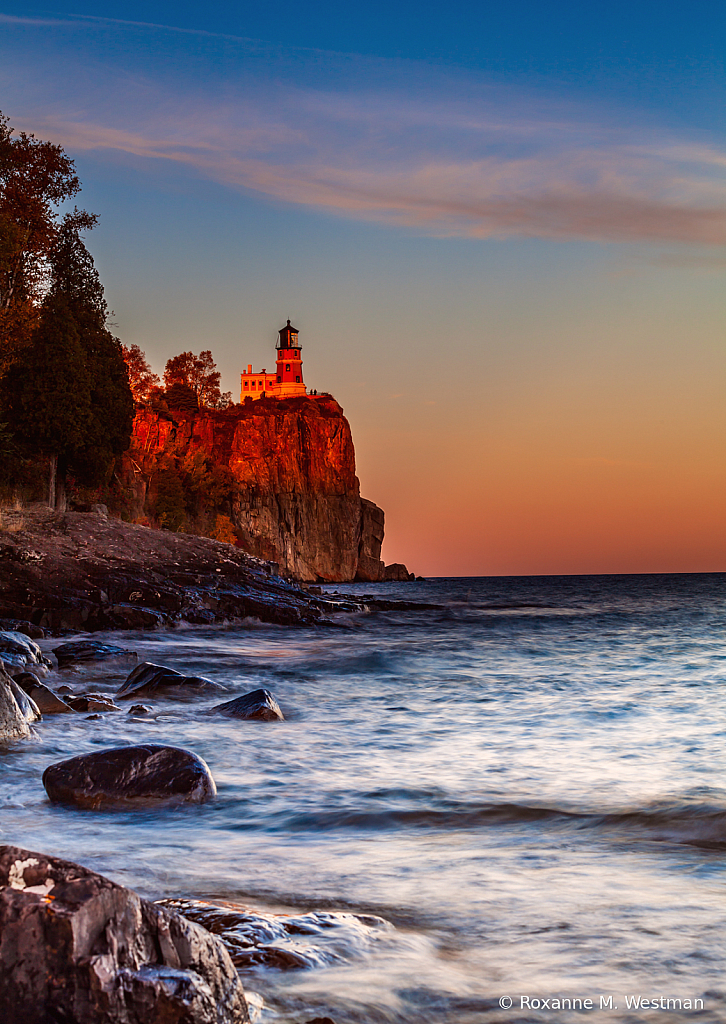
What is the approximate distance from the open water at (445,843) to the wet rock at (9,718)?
0.20 metres

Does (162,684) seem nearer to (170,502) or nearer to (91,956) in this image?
(91,956)

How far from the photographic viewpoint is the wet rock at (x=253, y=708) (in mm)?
8727

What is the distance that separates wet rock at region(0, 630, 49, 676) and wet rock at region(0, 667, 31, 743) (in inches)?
134

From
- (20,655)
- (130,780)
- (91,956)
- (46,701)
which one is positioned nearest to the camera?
(91,956)

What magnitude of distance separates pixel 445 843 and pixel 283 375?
12827 centimetres

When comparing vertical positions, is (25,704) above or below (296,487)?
below

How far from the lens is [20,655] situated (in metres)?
11.2

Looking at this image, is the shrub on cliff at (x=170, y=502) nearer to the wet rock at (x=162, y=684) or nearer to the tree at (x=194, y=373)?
the tree at (x=194, y=373)

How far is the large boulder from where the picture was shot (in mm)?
1804

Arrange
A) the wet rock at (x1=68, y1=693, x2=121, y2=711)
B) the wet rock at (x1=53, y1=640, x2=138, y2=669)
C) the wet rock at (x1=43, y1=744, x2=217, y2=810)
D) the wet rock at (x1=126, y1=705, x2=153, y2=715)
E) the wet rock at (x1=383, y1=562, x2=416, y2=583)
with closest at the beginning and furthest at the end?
1. the wet rock at (x1=43, y1=744, x2=217, y2=810)
2. the wet rock at (x1=126, y1=705, x2=153, y2=715)
3. the wet rock at (x1=68, y1=693, x2=121, y2=711)
4. the wet rock at (x1=53, y1=640, x2=138, y2=669)
5. the wet rock at (x1=383, y1=562, x2=416, y2=583)

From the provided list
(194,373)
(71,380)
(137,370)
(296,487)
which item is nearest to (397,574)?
(296,487)

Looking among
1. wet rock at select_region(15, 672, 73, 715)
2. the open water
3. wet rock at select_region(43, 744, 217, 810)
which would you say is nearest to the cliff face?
wet rock at select_region(15, 672, 73, 715)

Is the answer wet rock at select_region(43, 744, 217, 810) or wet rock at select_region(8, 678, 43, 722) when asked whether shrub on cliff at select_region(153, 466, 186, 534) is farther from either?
wet rock at select_region(43, 744, 217, 810)

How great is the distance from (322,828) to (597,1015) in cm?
255
